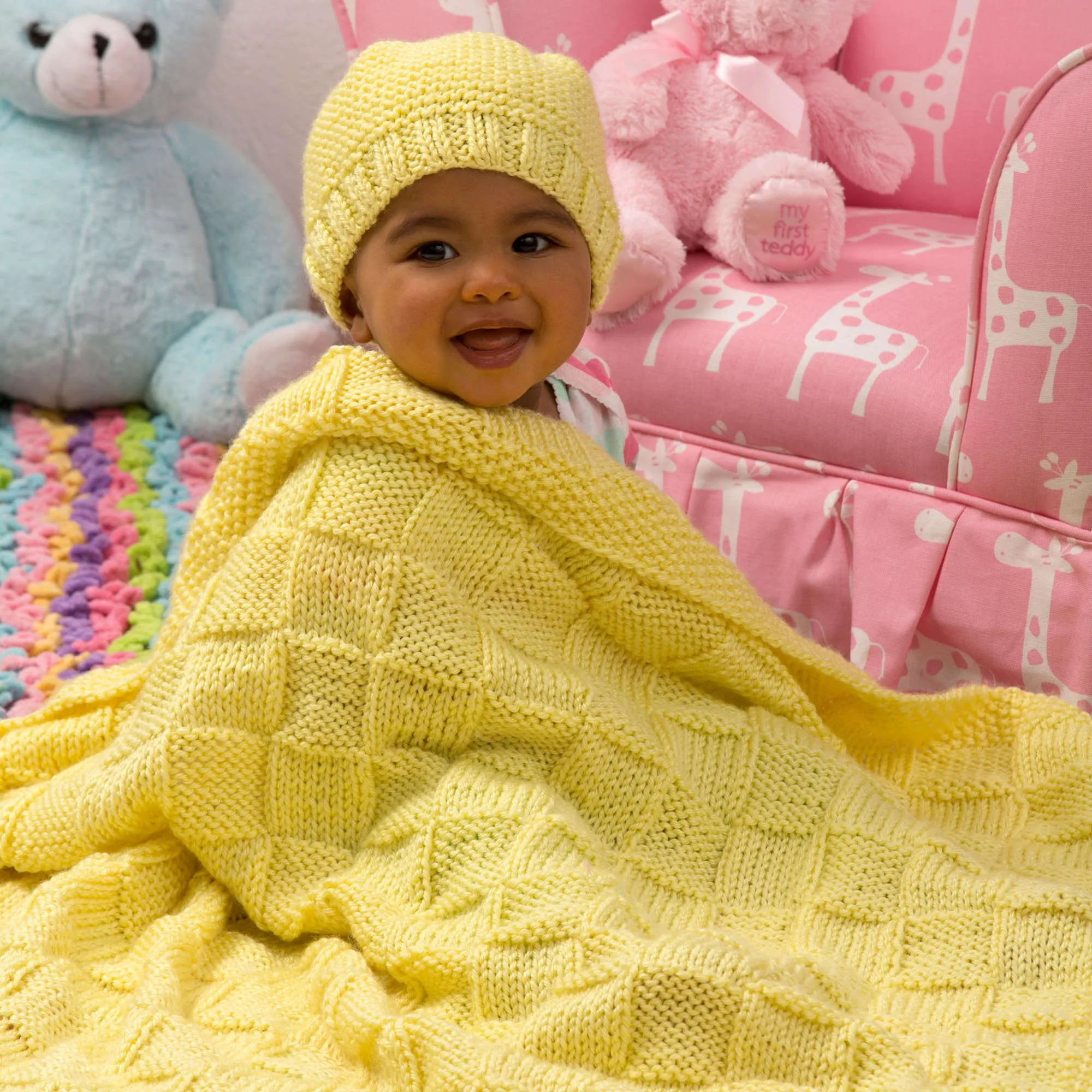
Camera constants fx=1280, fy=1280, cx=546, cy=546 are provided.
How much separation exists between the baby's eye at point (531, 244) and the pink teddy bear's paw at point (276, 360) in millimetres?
886

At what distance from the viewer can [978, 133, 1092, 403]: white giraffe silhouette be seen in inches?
48.6

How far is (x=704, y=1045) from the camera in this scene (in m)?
0.84

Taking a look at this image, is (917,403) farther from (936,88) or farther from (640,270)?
(936,88)

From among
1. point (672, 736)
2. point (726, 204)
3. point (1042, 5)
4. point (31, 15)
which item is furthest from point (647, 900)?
point (31, 15)

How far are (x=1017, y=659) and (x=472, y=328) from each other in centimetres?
74

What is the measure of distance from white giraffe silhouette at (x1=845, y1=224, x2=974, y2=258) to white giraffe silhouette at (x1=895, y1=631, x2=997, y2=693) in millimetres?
534

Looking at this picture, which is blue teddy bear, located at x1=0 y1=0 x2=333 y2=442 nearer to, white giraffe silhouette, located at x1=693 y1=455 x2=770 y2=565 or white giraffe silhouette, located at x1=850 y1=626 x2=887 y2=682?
white giraffe silhouette, located at x1=693 y1=455 x2=770 y2=565

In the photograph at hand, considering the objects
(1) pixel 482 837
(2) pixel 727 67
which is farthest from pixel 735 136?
(1) pixel 482 837

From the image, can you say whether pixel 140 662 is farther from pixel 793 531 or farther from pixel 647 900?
pixel 793 531

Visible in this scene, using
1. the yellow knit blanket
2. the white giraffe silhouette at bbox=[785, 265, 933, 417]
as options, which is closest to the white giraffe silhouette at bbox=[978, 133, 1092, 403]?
the white giraffe silhouette at bbox=[785, 265, 933, 417]

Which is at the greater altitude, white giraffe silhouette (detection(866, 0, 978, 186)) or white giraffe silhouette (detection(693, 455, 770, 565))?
white giraffe silhouette (detection(866, 0, 978, 186))

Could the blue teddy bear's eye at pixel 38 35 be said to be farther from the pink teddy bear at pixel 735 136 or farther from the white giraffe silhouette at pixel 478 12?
the pink teddy bear at pixel 735 136

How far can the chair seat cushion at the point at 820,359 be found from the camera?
1.39m

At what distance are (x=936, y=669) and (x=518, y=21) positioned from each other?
3.26 feet
